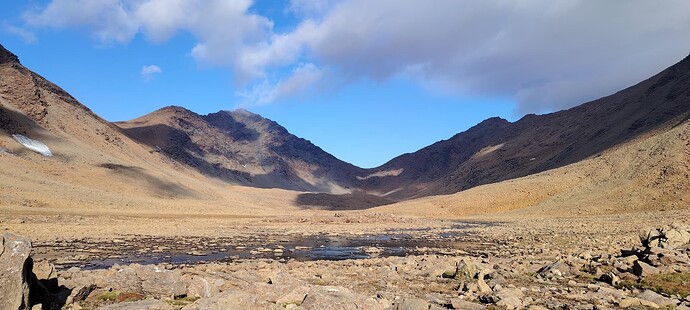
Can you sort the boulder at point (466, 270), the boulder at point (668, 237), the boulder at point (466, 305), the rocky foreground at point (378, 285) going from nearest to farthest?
the rocky foreground at point (378, 285) → the boulder at point (466, 305) → the boulder at point (466, 270) → the boulder at point (668, 237)

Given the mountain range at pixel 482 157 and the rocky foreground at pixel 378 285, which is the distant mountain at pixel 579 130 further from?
the rocky foreground at pixel 378 285

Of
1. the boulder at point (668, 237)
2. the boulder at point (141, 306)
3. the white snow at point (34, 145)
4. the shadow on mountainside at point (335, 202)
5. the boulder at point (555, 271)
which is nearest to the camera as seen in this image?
the boulder at point (141, 306)

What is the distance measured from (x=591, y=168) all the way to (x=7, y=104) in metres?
110

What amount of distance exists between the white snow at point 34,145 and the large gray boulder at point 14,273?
81181 mm

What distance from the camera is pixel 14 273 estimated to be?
8.43 metres

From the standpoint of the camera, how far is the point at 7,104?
86.5 m

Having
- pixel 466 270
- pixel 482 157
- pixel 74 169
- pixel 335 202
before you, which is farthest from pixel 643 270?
pixel 482 157

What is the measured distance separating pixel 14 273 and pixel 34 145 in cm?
8381

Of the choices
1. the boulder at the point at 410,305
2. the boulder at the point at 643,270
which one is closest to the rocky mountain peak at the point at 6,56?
the boulder at the point at 410,305

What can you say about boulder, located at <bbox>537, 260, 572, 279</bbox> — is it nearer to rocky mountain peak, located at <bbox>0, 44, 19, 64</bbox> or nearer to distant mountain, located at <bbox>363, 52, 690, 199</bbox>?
distant mountain, located at <bbox>363, 52, 690, 199</bbox>

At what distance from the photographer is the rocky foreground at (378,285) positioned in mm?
9320

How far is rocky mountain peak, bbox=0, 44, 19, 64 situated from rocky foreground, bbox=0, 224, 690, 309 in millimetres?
109347

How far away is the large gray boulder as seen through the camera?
27.0 ft

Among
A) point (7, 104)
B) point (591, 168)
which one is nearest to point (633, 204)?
point (591, 168)
